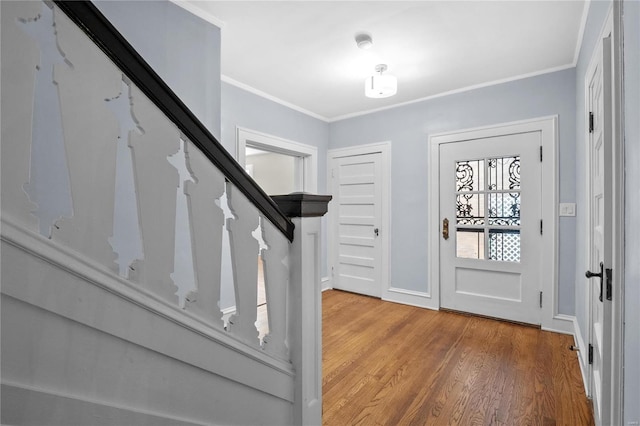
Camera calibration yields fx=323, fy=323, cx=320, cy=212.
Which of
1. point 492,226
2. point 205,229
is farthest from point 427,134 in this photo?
point 205,229

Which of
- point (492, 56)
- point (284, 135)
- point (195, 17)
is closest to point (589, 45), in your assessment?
point (492, 56)

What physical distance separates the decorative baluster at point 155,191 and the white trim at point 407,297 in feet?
10.6

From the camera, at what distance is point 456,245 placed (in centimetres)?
345

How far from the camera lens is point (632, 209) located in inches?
37.1

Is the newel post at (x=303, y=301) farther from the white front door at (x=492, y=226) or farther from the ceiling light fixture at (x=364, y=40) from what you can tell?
the white front door at (x=492, y=226)

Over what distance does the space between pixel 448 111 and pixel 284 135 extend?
1838 mm

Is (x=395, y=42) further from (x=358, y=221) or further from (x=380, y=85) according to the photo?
(x=358, y=221)

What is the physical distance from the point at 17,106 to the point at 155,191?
1.02 ft

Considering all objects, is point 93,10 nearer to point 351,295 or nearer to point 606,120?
point 606,120

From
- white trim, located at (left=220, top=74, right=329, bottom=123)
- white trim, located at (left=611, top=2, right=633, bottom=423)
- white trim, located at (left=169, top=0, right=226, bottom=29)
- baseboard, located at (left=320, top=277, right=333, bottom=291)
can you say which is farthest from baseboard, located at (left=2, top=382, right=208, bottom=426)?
baseboard, located at (left=320, top=277, right=333, bottom=291)

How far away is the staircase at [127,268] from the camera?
2.10 ft

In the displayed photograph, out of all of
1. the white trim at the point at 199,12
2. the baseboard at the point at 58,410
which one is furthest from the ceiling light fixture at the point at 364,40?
the baseboard at the point at 58,410

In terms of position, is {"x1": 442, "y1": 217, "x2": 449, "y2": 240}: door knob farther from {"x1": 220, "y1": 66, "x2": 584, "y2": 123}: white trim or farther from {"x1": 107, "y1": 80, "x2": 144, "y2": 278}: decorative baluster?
{"x1": 107, "y1": 80, "x2": 144, "y2": 278}: decorative baluster

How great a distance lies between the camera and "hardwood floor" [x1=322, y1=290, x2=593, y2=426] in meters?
1.77
